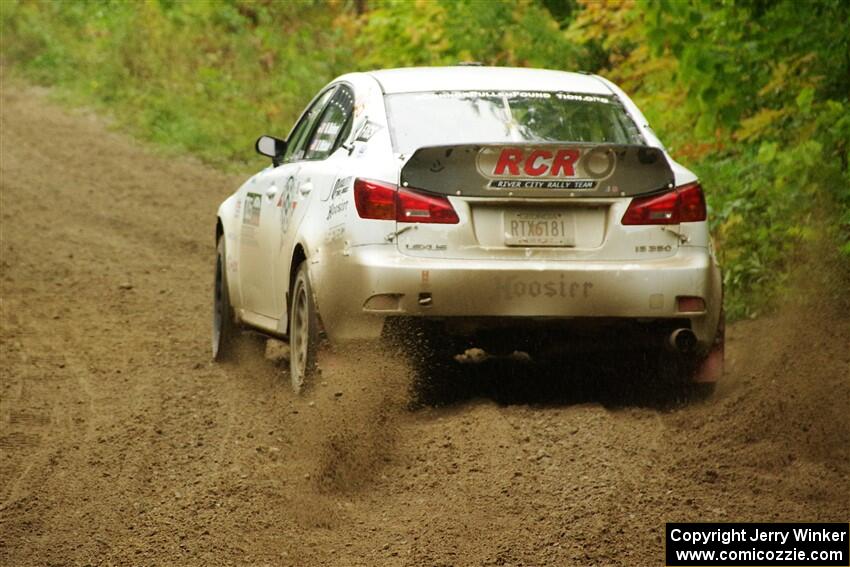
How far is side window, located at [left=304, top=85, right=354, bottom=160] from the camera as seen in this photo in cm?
838

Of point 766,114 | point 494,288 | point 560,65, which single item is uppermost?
point 494,288

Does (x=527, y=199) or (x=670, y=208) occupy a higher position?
(x=527, y=199)

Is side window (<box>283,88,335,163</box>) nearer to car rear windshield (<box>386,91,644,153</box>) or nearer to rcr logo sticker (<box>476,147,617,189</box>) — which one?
car rear windshield (<box>386,91,644,153</box>)

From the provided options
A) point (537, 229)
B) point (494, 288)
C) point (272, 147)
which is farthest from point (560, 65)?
point (494, 288)

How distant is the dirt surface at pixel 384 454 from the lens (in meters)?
5.59

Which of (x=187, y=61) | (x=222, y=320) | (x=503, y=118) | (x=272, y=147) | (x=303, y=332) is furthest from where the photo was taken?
(x=187, y=61)

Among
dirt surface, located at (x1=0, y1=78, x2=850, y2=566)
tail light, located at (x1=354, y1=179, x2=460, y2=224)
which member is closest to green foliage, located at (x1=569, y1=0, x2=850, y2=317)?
dirt surface, located at (x1=0, y1=78, x2=850, y2=566)

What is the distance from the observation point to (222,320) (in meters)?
10.1

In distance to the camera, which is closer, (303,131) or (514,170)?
(514,170)

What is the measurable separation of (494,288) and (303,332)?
1268 millimetres

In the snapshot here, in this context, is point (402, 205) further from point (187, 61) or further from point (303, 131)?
point (187, 61)

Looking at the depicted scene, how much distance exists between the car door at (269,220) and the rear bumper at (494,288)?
125 cm

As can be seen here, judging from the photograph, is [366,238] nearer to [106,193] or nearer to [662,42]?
[662,42]

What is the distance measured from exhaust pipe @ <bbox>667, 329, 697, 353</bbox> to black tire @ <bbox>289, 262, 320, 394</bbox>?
167cm
